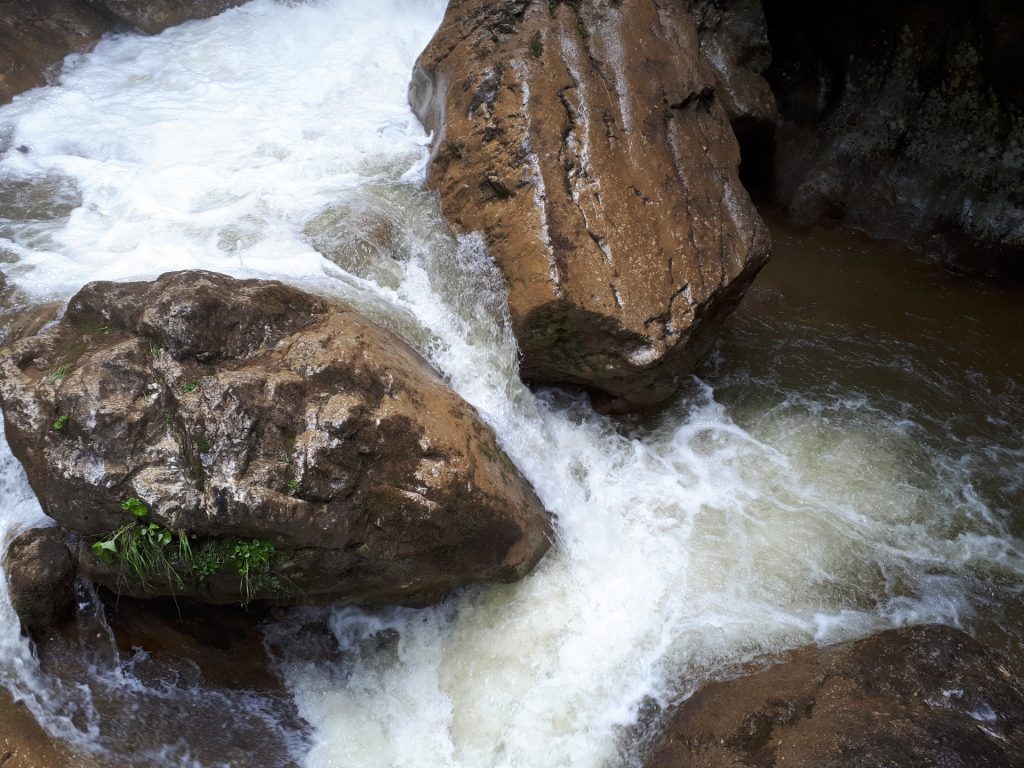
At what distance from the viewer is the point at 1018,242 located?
5863mm

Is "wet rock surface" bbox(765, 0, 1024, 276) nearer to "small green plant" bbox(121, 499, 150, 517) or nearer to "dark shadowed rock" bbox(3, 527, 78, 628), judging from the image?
"small green plant" bbox(121, 499, 150, 517)

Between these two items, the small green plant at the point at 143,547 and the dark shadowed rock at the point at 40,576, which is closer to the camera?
the small green plant at the point at 143,547

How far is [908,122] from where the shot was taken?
6281mm

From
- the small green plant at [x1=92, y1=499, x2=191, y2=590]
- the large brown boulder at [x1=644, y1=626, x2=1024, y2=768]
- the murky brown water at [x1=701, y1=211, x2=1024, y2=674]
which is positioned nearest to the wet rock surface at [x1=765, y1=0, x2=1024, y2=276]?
the murky brown water at [x1=701, y1=211, x2=1024, y2=674]

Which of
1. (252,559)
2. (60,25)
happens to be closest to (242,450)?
(252,559)

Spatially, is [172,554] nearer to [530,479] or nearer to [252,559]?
[252,559]

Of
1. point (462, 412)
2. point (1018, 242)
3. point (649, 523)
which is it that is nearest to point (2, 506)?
point (462, 412)

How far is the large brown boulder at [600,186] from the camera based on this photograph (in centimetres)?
412

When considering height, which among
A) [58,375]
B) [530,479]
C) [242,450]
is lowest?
[530,479]

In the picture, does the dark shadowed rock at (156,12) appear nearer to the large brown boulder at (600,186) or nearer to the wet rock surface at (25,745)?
the large brown boulder at (600,186)

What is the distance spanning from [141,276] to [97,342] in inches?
41.2

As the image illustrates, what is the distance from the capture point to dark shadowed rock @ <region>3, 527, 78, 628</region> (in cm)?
298

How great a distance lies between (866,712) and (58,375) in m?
3.56

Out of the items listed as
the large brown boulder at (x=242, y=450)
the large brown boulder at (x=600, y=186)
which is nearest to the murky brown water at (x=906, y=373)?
the large brown boulder at (x=600, y=186)
